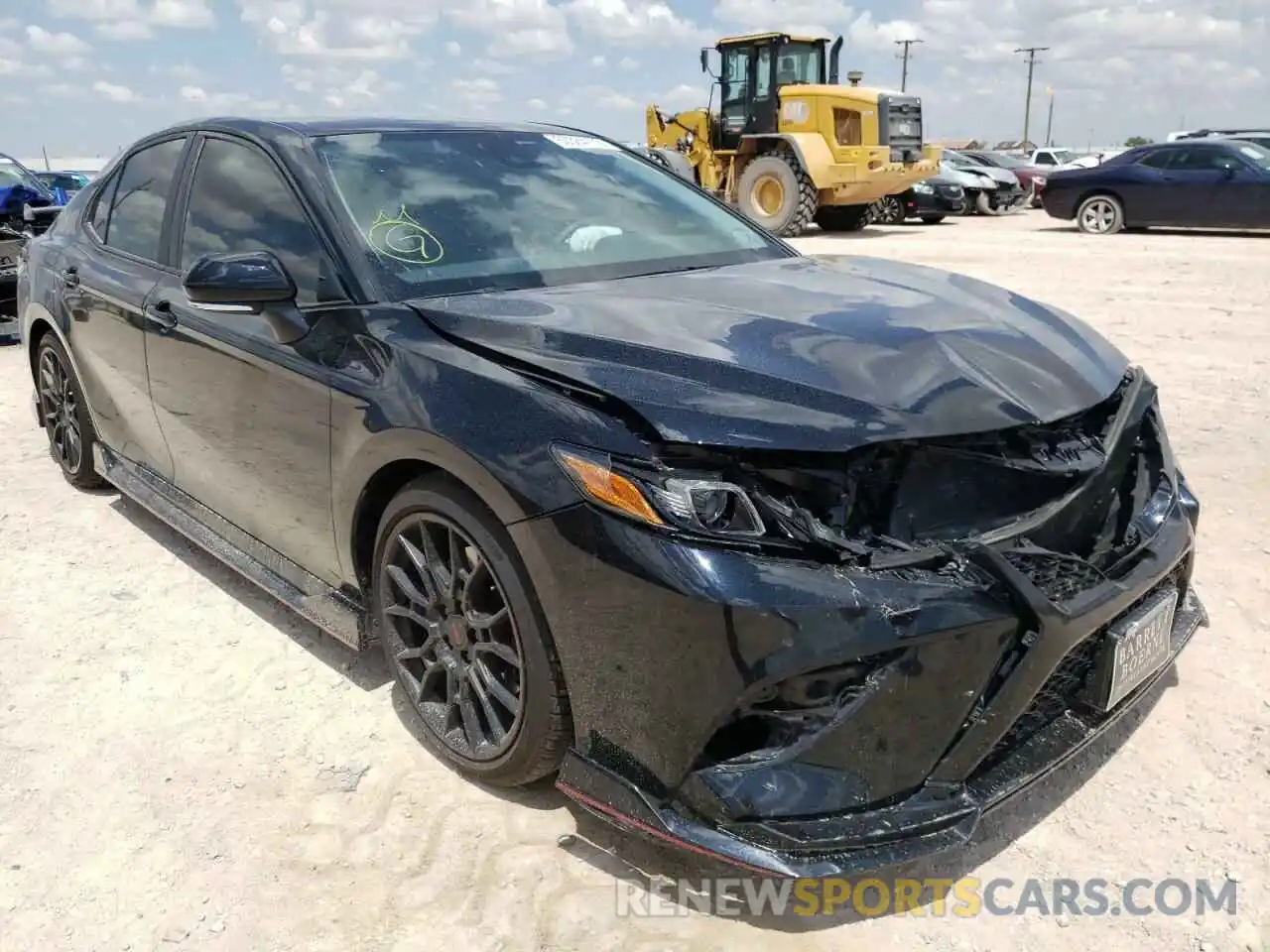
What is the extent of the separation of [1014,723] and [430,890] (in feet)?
4.33

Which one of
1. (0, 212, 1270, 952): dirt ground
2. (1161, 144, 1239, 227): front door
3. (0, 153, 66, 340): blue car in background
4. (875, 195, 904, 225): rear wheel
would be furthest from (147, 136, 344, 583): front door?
(875, 195, 904, 225): rear wheel

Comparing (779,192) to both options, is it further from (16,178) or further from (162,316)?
(162,316)

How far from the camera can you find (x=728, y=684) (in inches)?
77.8

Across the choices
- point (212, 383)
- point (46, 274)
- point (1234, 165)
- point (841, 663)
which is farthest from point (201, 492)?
point (1234, 165)

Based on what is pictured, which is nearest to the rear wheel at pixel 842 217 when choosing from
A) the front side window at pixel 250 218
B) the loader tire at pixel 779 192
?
the loader tire at pixel 779 192

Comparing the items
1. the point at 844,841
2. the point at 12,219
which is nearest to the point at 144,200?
the point at 844,841

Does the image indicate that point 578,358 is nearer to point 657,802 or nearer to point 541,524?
point 541,524

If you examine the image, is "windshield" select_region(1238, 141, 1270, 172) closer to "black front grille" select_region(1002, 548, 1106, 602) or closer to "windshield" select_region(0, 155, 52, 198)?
"windshield" select_region(0, 155, 52, 198)

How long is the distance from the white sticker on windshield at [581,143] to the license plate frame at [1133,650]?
2.41m

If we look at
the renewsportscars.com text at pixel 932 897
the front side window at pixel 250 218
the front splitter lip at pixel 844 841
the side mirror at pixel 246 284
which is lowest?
the renewsportscars.com text at pixel 932 897

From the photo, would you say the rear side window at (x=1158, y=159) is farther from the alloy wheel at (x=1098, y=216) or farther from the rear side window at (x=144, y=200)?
the rear side window at (x=144, y=200)

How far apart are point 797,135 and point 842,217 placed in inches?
95.9

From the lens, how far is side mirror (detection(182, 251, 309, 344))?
2.74m

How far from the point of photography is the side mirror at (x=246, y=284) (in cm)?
274
